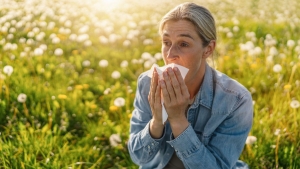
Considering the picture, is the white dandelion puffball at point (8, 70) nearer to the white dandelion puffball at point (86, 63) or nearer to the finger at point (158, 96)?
the white dandelion puffball at point (86, 63)

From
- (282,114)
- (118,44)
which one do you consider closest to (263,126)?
(282,114)

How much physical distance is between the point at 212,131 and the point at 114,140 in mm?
Result: 1253

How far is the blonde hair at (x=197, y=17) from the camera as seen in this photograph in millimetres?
2363

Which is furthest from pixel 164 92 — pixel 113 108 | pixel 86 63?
pixel 86 63

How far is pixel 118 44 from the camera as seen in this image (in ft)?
20.6

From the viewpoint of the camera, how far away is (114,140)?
3551 millimetres

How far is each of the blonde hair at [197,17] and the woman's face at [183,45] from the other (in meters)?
0.02

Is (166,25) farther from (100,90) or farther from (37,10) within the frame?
(37,10)

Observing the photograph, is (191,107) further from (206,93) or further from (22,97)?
(22,97)

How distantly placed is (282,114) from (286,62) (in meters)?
1.38

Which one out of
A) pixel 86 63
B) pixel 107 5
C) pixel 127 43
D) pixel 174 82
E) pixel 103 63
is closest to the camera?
pixel 174 82

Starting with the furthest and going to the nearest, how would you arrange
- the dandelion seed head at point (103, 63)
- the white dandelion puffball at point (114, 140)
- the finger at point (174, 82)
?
the dandelion seed head at point (103, 63) → the white dandelion puffball at point (114, 140) → the finger at point (174, 82)

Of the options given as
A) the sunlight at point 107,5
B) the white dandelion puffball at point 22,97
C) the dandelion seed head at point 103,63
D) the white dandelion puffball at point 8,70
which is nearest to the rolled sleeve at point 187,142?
the white dandelion puffball at point 22,97

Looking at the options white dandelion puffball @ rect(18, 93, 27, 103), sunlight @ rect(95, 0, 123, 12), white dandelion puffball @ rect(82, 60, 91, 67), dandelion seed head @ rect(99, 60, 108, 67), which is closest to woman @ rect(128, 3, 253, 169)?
white dandelion puffball @ rect(18, 93, 27, 103)
